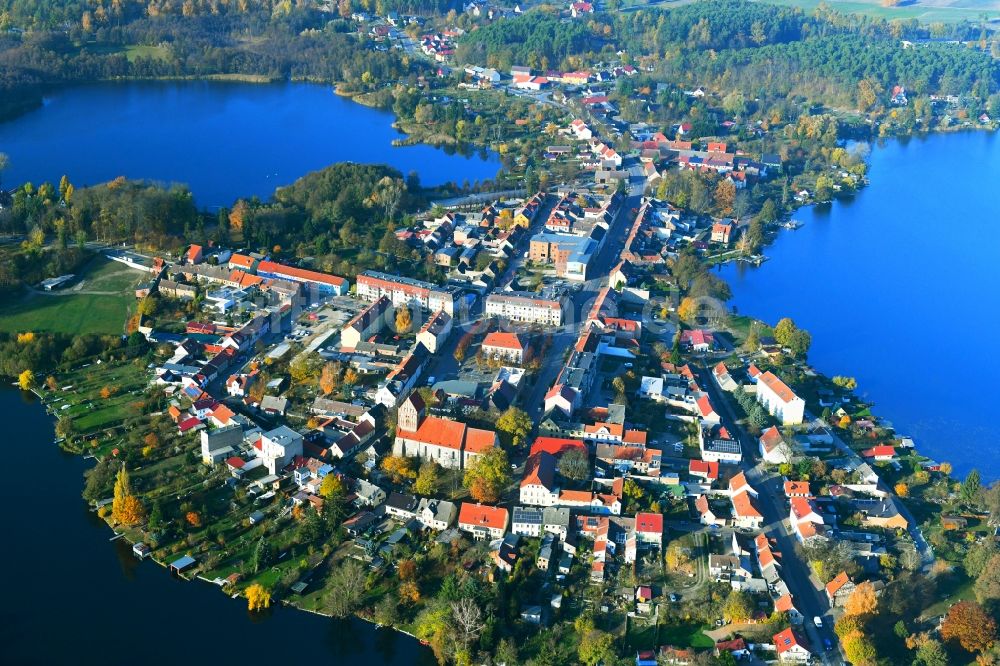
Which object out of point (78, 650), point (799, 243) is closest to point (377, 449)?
point (78, 650)

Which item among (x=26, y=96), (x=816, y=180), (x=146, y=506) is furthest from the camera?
(x=26, y=96)

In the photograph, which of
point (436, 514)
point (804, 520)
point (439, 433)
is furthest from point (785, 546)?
point (439, 433)

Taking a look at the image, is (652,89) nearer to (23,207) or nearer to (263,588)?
(23,207)

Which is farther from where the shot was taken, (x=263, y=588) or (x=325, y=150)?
(x=325, y=150)

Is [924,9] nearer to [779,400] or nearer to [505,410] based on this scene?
[779,400]

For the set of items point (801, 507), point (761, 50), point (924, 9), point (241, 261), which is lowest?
point (241, 261)

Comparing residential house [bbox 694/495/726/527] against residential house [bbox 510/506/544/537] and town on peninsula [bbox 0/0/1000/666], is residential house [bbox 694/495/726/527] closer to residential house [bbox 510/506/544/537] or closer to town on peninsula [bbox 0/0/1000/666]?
town on peninsula [bbox 0/0/1000/666]

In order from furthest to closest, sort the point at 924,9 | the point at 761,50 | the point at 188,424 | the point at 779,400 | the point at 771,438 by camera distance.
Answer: the point at 924,9 → the point at 761,50 → the point at 779,400 → the point at 188,424 → the point at 771,438
